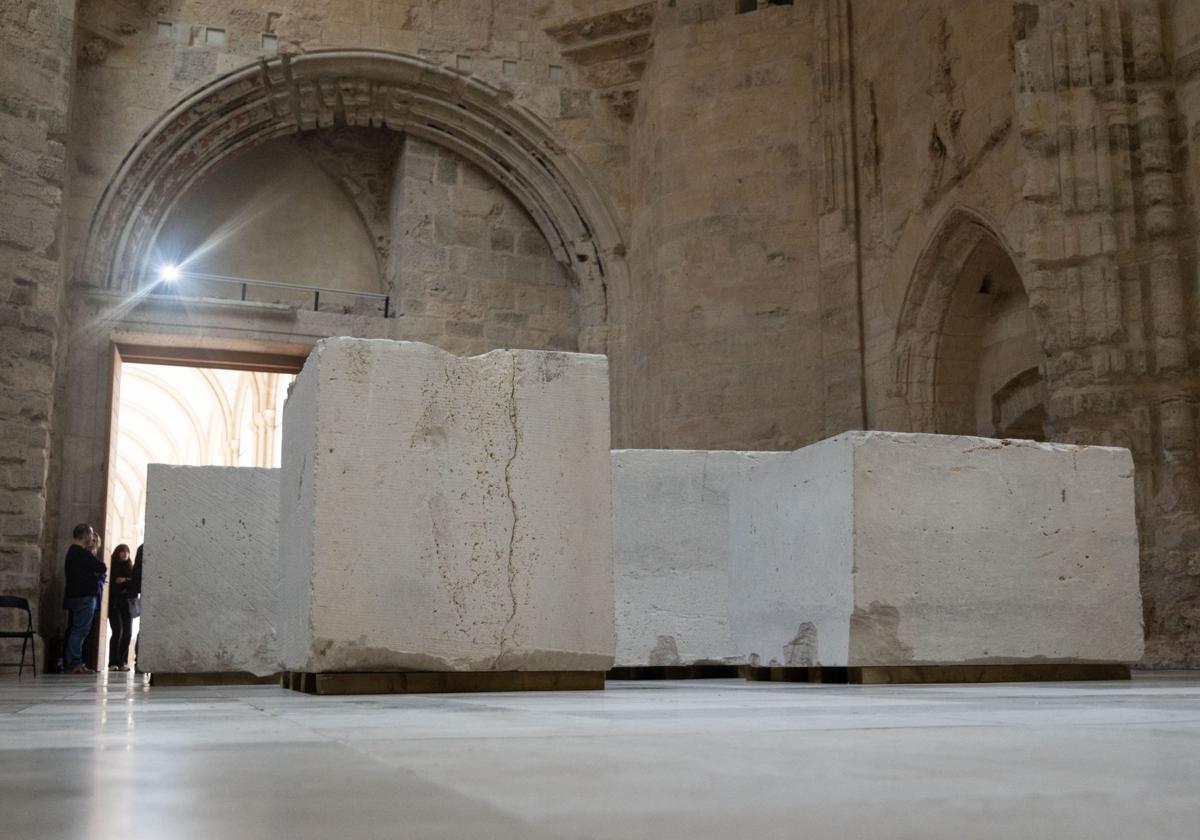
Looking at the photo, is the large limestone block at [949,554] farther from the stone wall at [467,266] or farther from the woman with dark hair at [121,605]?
the stone wall at [467,266]

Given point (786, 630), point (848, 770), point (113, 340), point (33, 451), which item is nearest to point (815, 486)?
point (786, 630)

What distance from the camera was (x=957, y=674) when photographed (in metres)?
5.14

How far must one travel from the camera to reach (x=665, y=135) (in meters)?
12.4

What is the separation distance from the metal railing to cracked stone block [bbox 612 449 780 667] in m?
7.26

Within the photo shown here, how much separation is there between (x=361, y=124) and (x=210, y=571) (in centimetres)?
790

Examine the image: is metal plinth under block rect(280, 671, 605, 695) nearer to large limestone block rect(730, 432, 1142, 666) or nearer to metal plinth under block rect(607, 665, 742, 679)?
large limestone block rect(730, 432, 1142, 666)

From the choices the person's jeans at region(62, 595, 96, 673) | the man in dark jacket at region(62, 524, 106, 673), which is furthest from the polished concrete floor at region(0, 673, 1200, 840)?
the person's jeans at region(62, 595, 96, 673)

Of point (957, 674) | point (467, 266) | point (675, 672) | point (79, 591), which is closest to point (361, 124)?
point (467, 266)

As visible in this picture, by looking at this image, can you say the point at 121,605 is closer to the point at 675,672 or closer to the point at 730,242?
the point at 730,242

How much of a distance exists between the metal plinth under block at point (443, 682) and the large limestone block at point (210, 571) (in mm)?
1719

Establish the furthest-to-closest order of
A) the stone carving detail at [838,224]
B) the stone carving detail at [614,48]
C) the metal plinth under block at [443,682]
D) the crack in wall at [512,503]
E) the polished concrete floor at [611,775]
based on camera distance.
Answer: the stone carving detail at [614,48] → the stone carving detail at [838,224] → the crack in wall at [512,503] → the metal plinth under block at [443,682] → the polished concrete floor at [611,775]

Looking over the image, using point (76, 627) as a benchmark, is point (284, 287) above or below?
above

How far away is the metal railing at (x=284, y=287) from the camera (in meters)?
12.9

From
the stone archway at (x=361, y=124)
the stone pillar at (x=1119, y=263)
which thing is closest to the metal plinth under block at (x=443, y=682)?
the stone pillar at (x=1119, y=263)
